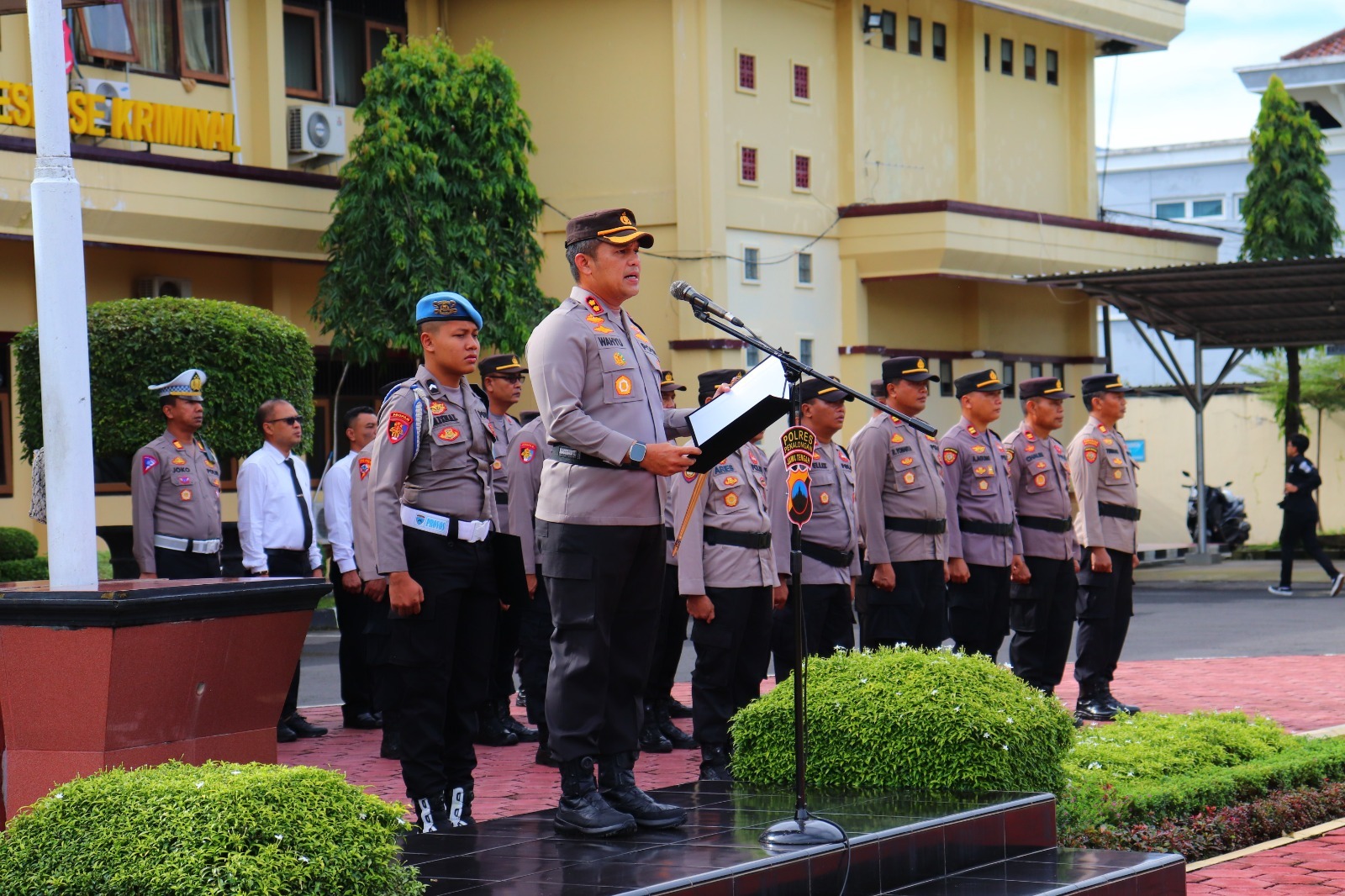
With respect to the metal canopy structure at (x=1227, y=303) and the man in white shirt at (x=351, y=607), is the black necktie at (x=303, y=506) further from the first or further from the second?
the metal canopy structure at (x=1227, y=303)

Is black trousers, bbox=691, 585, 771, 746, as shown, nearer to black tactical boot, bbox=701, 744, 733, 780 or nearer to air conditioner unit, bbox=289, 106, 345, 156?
black tactical boot, bbox=701, 744, 733, 780

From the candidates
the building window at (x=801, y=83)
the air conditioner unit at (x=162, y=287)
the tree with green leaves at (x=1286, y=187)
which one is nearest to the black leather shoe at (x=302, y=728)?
the air conditioner unit at (x=162, y=287)

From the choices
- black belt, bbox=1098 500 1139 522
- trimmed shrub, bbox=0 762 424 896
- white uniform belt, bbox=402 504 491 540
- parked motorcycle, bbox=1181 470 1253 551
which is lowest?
parked motorcycle, bbox=1181 470 1253 551

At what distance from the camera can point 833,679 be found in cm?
702

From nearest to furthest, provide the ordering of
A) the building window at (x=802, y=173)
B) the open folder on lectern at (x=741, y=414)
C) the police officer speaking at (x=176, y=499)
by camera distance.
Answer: the open folder on lectern at (x=741, y=414) < the police officer speaking at (x=176, y=499) < the building window at (x=802, y=173)

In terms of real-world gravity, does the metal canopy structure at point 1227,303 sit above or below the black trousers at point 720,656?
above

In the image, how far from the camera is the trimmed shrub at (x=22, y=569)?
53.8 feet

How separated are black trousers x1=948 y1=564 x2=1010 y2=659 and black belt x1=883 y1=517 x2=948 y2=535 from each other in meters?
0.58

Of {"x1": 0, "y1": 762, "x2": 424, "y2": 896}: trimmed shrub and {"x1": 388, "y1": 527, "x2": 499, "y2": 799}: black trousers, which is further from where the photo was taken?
{"x1": 388, "y1": 527, "x2": 499, "y2": 799}: black trousers

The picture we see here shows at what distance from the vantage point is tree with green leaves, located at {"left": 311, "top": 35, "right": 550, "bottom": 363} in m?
20.4

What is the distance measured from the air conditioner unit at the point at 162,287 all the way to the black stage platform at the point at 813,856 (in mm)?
15645

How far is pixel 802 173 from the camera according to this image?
25.8 m

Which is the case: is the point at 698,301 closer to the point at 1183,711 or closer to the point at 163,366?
the point at 1183,711

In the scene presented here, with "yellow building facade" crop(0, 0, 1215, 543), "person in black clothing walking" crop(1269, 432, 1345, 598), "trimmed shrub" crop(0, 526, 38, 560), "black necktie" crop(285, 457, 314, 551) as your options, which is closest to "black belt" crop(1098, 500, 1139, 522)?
"black necktie" crop(285, 457, 314, 551)
